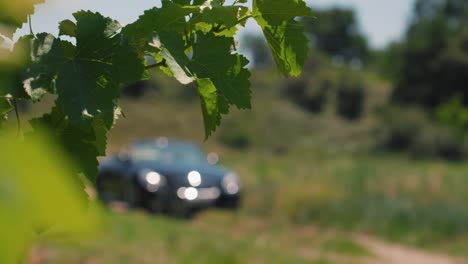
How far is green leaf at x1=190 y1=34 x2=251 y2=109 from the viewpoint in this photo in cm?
90

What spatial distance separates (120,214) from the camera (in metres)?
11.6

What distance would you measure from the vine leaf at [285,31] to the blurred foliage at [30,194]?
62 cm

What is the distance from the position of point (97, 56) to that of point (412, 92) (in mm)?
46019

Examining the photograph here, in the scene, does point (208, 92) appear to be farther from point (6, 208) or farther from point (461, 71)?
point (461, 71)

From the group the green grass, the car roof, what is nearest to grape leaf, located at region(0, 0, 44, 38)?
the green grass

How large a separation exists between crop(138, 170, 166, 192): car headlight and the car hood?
0.10m

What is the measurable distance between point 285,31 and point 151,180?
1402 cm

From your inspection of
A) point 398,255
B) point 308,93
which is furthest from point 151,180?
point 308,93

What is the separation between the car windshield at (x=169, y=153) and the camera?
51.8 feet

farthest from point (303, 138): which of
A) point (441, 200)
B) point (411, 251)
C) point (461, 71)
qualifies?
point (411, 251)

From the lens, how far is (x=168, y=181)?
14820 mm

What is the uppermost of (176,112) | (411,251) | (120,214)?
(176,112)

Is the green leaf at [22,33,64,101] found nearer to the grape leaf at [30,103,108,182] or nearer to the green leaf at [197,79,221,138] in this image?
the grape leaf at [30,103,108,182]

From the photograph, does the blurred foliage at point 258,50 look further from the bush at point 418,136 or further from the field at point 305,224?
the bush at point 418,136
